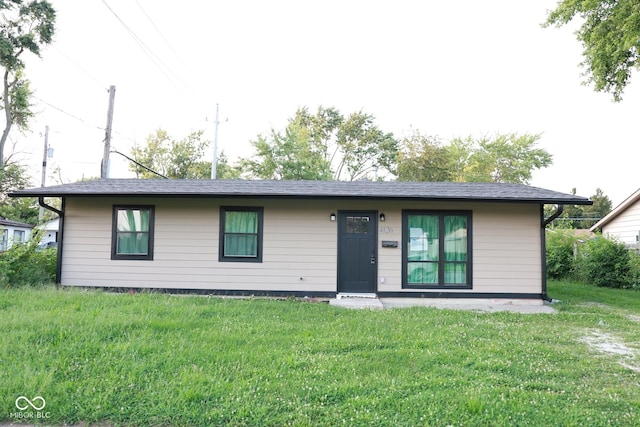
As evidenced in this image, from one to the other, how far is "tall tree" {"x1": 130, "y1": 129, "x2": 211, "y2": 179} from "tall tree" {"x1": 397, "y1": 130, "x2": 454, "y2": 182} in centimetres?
1551

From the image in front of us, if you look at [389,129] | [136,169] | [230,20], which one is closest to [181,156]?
[136,169]

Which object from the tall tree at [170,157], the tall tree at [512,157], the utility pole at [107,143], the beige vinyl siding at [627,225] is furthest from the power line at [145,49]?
the tall tree at [512,157]

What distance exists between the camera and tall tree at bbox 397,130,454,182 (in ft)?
87.6

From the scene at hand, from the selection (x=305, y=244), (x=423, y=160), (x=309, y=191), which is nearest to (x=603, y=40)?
(x=309, y=191)

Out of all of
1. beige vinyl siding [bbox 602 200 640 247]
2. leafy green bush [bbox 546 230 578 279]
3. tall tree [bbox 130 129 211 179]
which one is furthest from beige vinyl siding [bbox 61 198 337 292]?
tall tree [bbox 130 129 211 179]

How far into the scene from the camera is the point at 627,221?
44.6 ft

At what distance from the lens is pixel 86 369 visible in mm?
3438

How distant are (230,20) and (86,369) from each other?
1044cm

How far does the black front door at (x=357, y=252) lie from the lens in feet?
26.7

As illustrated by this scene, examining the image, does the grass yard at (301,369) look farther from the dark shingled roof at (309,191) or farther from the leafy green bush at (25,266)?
the dark shingled roof at (309,191)

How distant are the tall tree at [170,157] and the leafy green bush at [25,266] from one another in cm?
2327

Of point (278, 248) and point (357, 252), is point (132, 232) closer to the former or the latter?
point (278, 248)

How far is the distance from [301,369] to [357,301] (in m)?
4.05

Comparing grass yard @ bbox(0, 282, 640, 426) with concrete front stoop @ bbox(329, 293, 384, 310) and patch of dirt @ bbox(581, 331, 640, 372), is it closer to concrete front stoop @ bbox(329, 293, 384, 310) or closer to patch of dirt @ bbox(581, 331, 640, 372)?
patch of dirt @ bbox(581, 331, 640, 372)
